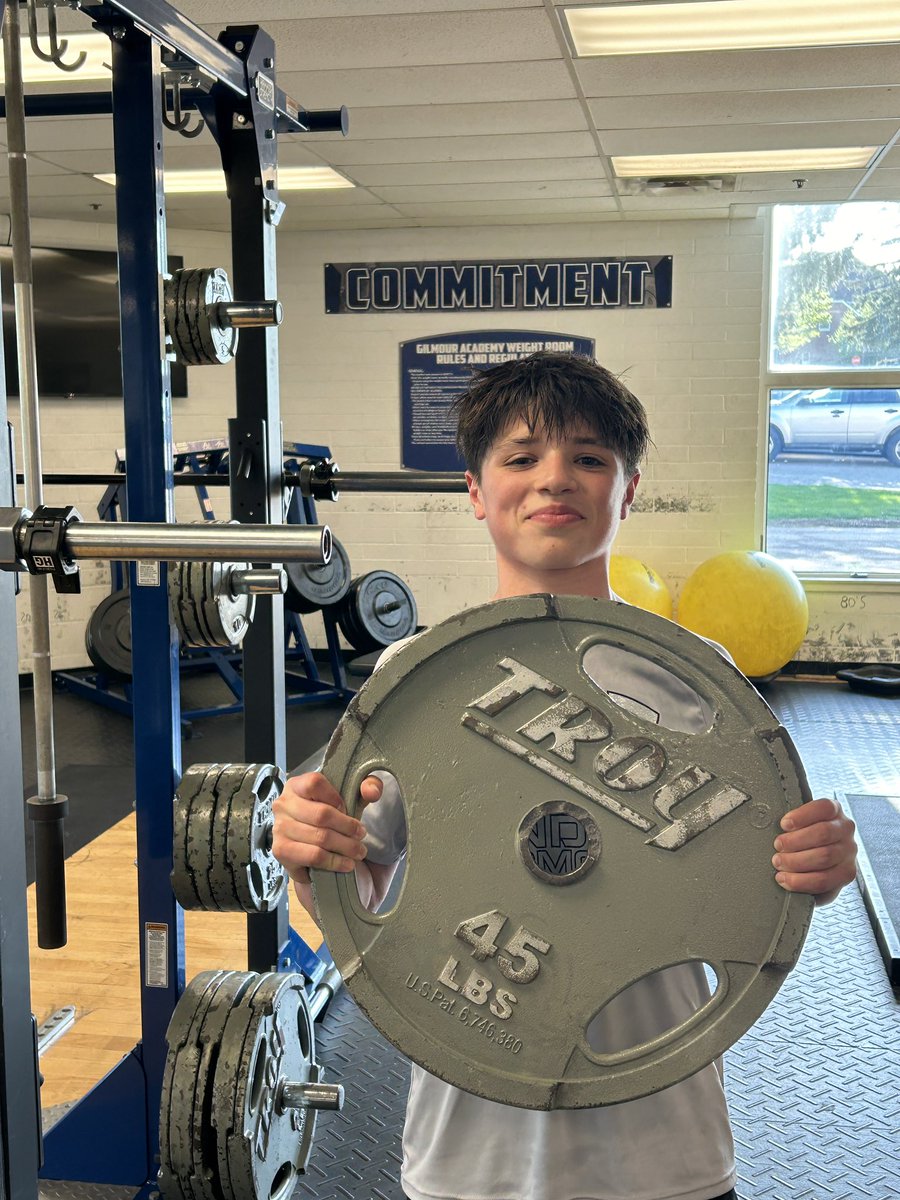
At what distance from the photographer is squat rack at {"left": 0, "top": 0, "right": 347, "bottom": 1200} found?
1902 mm

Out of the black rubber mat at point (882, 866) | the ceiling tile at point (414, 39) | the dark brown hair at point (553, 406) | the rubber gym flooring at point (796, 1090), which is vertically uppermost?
the ceiling tile at point (414, 39)

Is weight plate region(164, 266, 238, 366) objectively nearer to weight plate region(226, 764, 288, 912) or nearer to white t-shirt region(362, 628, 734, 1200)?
weight plate region(226, 764, 288, 912)

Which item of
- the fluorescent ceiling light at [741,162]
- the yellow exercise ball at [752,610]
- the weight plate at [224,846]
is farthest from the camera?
the yellow exercise ball at [752,610]

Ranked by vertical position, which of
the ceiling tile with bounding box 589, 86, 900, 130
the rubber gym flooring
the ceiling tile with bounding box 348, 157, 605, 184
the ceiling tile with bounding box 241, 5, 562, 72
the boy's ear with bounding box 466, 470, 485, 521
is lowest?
the rubber gym flooring

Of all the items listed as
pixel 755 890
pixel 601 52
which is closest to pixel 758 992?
pixel 755 890

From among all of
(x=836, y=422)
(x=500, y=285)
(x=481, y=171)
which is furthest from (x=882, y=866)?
(x=500, y=285)

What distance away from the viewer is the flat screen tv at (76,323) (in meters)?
6.82

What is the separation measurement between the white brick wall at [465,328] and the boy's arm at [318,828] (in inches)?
244

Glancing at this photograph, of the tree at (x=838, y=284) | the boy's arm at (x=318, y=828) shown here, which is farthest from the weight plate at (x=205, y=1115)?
the tree at (x=838, y=284)

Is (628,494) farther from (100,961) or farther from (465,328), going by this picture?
(465,328)

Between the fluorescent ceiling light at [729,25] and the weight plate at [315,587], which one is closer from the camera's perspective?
the fluorescent ceiling light at [729,25]

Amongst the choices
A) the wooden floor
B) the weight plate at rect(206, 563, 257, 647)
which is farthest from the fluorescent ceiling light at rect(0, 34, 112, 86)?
the wooden floor

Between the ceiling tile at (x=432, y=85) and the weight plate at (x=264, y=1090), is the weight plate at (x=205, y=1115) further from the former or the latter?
the ceiling tile at (x=432, y=85)

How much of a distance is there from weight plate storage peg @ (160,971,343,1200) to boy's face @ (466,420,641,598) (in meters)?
1.09
